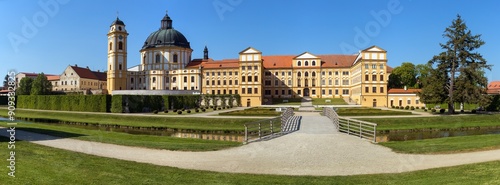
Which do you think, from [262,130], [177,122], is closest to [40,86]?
[177,122]

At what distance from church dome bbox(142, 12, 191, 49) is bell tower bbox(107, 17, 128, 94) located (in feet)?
29.3

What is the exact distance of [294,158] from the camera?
11297 mm

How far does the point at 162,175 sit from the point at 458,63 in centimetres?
4022

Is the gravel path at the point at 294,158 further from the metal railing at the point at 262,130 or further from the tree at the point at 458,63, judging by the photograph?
the tree at the point at 458,63

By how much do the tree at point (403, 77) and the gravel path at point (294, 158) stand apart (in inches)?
2516

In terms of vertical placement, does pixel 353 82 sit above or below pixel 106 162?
above

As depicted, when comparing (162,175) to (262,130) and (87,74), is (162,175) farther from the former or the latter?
(87,74)

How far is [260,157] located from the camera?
38.0ft

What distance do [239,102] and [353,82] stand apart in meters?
23.8

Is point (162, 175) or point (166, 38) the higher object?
point (166, 38)

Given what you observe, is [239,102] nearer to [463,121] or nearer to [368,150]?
[463,121]

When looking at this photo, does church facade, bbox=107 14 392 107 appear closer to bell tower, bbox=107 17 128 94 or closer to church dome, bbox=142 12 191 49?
bell tower, bbox=107 17 128 94

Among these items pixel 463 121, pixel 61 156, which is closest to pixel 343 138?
pixel 61 156

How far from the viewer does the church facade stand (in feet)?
200
